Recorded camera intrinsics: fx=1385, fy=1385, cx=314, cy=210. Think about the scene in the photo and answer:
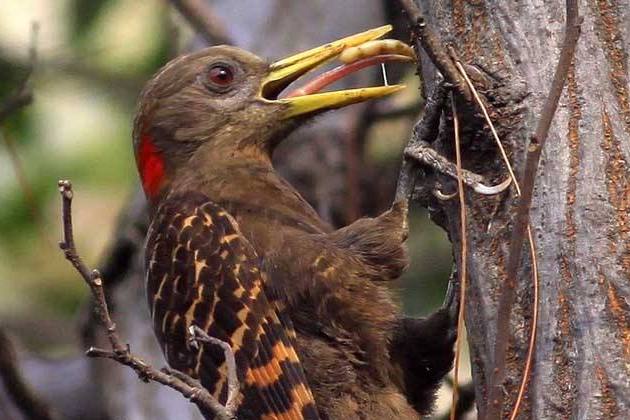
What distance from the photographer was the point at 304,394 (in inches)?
137

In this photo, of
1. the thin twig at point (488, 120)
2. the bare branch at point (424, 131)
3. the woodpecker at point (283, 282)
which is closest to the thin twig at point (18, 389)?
the woodpecker at point (283, 282)

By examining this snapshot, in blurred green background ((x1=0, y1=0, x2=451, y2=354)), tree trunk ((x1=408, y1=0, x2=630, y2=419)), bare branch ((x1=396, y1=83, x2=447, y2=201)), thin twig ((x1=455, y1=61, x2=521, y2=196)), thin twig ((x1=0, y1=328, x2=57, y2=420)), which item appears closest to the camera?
tree trunk ((x1=408, y1=0, x2=630, y2=419))

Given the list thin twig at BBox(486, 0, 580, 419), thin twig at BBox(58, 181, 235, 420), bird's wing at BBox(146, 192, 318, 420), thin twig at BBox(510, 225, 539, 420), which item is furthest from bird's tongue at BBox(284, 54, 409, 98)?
thin twig at BBox(58, 181, 235, 420)

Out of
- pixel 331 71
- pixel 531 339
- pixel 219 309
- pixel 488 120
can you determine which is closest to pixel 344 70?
pixel 331 71

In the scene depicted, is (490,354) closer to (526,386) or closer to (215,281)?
(526,386)

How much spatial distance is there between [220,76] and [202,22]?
50.0 inches

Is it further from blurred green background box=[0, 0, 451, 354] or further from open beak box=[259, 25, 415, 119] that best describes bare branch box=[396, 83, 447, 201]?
blurred green background box=[0, 0, 451, 354]

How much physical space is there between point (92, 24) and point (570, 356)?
438 cm

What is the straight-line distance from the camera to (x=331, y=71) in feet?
12.9

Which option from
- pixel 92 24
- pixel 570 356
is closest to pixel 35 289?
pixel 92 24

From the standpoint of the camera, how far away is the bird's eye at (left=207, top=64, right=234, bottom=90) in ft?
14.0

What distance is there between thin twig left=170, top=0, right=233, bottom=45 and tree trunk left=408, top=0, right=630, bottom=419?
252 centimetres

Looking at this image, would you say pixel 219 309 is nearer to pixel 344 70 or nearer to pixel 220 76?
pixel 344 70

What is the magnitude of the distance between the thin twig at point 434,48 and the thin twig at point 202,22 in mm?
2589
